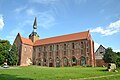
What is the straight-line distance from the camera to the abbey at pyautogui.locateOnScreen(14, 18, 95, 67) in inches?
2090

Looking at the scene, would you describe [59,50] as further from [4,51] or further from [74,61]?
[4,51]

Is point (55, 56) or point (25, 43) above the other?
point (25, 43)

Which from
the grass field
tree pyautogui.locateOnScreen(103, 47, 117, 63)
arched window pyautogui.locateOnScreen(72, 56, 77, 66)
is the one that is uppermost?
tree pyautogui.locateOnScreen(103, 47, 117, 63)

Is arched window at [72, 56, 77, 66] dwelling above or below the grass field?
above

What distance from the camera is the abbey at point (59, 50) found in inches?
2090

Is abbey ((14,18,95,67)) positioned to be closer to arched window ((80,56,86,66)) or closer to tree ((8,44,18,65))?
arched window ((80,56,86,66))

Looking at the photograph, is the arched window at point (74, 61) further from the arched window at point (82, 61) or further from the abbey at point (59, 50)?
the arched window at point (82, 61)

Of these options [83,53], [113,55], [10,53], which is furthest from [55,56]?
[113,55]

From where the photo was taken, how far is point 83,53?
175 feet

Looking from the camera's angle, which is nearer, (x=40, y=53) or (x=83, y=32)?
(x=83, y=32)

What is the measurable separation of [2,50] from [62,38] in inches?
912

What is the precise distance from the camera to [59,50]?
6025 cm

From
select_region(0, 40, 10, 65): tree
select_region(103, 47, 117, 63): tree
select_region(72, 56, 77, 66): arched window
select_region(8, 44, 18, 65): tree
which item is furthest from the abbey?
Result: select_region(103, 47, 117, 63): tree

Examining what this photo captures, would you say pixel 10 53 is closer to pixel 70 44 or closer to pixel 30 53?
pixel 30 53
